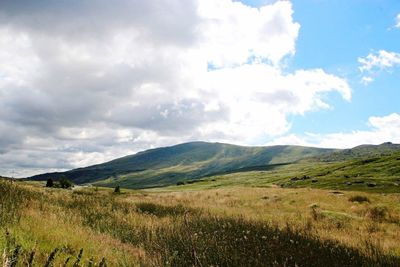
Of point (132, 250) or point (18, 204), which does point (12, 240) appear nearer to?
point (132, 250)

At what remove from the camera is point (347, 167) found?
175000 mm

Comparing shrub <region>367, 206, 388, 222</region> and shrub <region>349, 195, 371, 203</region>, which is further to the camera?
shrub <region>349, 195, 371, 203</region>

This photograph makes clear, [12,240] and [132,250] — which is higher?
[12,240]

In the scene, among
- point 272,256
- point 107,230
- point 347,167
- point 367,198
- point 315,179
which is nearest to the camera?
point 272,256

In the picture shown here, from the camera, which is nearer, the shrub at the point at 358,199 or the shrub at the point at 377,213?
the shrub at the point at 377,213

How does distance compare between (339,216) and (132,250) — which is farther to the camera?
(339,216)

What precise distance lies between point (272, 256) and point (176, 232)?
3.78m

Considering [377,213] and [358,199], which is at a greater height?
[377,213]

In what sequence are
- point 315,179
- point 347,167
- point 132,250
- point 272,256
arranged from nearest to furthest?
point 272,256
point 132,250
point 315,179
point 347,167

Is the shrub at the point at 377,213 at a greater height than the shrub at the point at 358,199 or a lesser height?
greater

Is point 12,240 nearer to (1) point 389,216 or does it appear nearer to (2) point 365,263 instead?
(2) point 365,263

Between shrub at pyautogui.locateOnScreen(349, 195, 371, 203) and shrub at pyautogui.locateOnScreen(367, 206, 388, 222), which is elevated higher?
shrub at pyautogui.locateOnScreen(367, 206, 388, 222)

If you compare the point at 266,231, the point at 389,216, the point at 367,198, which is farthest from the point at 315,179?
the point at 266,231

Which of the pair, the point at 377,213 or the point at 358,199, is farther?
the point at 358,199
